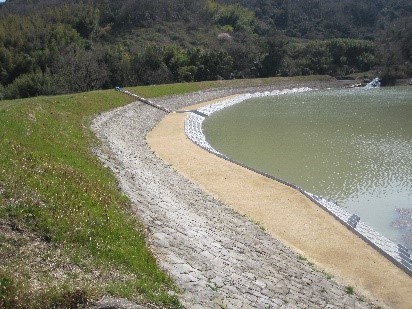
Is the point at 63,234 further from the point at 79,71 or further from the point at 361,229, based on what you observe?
the point at 79,71

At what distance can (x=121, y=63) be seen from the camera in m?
60.2

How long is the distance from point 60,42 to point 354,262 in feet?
184

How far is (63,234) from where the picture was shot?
36.1 ft

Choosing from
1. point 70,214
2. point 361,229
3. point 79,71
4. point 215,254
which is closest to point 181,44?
point 79,71

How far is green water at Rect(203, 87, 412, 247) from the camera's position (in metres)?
20.5

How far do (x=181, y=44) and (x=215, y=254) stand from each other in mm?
81323

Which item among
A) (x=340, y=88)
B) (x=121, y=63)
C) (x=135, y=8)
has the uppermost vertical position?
(x=135, y=8)

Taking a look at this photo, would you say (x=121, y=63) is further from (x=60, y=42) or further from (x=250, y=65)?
(x=250, y=65)

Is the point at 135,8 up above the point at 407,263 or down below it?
above

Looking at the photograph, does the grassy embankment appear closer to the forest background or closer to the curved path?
the curved path

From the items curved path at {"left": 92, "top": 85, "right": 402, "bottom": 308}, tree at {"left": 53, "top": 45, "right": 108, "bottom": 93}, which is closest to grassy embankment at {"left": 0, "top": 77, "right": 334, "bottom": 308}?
curved path at {"left": 92, "top": 85, "right": 402, "bottom": 308}

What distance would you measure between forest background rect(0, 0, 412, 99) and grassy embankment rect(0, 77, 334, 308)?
3229cm

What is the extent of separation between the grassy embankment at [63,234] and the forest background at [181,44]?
3229cm

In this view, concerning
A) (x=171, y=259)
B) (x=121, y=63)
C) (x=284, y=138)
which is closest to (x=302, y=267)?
(x=171, y=259)
